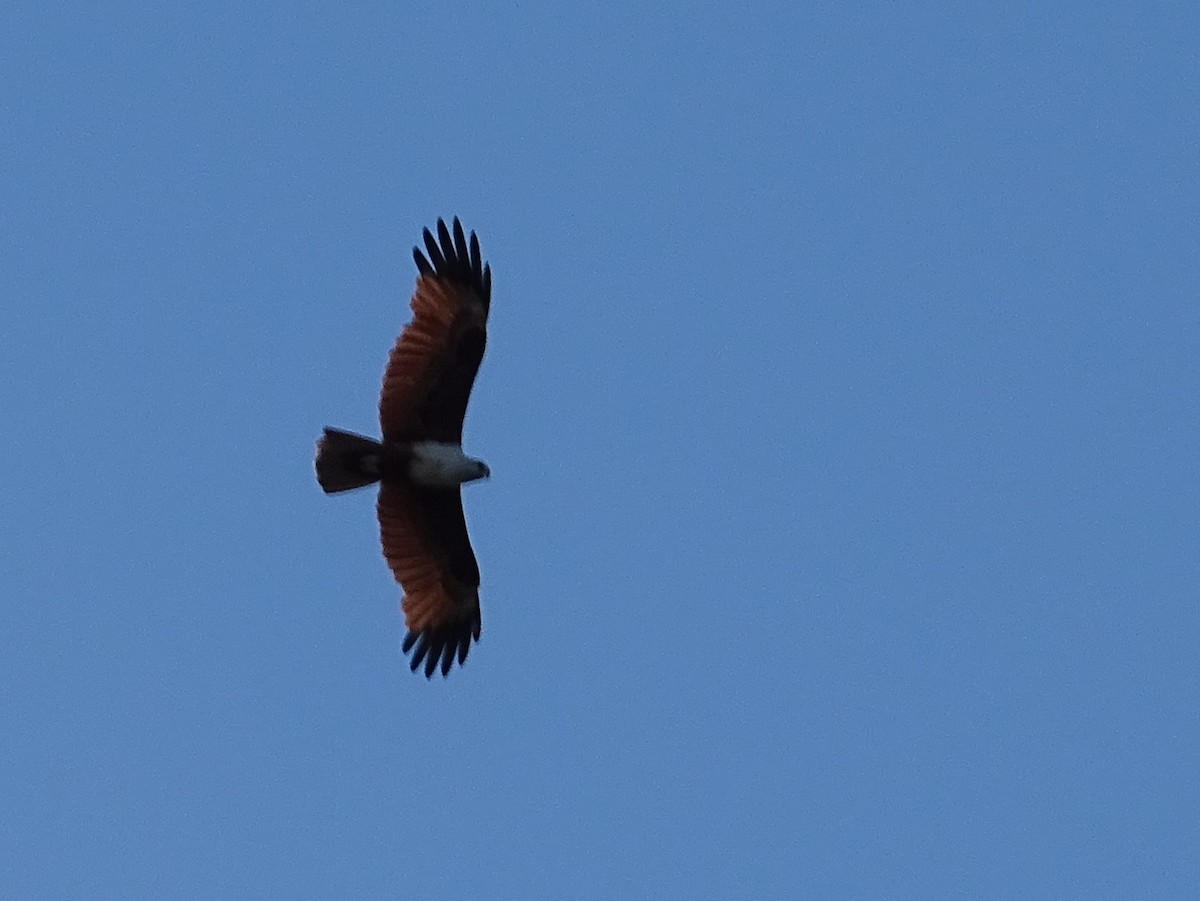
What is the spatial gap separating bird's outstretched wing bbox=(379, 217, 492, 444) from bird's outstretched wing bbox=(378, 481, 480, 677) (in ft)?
2.32

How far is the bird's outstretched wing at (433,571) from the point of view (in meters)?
17.3

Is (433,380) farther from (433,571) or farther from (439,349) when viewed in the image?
(433,571)

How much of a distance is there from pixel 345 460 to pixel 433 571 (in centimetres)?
176

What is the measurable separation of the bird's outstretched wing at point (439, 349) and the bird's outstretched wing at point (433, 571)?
0.71 meters

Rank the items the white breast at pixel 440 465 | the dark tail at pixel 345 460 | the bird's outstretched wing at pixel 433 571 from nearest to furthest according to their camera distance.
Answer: the dark tail at pixel 345 460 < the white breast at pixel 440 465 < the bird's outstretched wing at pixel 433 571

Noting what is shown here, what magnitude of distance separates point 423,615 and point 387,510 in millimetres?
933

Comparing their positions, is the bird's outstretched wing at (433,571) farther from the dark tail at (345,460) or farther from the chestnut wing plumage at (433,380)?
the dark tail at (345,460)

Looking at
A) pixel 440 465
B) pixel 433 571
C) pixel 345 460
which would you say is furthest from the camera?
pixel 433 571

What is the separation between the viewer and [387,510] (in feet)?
56.5

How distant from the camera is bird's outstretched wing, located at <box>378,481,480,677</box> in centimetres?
1727

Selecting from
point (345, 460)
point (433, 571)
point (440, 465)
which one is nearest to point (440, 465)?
point (440, 465)

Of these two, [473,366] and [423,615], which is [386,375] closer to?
[473,366]

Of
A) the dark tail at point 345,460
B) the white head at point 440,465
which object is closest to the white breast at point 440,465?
the white head at point 440,465

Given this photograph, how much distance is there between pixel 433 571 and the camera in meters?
17.6
